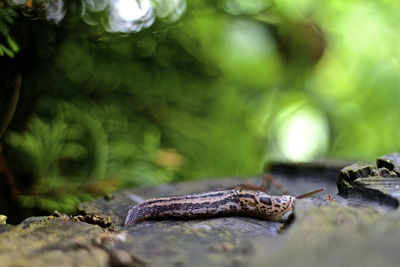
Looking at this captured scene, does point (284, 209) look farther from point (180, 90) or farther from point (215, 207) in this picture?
point (180, 90)

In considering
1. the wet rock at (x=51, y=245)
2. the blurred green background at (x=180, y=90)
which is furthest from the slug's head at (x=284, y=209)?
the blurred green background at (x=180, y=90)

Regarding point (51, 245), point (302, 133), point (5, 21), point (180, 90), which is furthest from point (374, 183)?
point (302, 133)

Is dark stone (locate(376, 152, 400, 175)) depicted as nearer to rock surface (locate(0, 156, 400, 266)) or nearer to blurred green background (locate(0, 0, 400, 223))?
rock surface (locate(0, 156, 400, 266))

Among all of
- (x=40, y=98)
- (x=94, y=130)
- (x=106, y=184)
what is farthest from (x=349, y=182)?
(x=40, y=98)

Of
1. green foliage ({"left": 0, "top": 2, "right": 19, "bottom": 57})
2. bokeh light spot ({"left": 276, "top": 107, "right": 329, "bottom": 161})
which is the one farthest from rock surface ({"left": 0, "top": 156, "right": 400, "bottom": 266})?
bokeh light spot ({"left": 276, "top": 107, "right": 329, "bottom": 161})

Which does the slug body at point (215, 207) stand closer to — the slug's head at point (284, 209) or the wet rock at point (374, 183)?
the slug's head at point (284, 209)

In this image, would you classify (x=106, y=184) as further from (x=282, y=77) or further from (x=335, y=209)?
(x=282, y=77)
